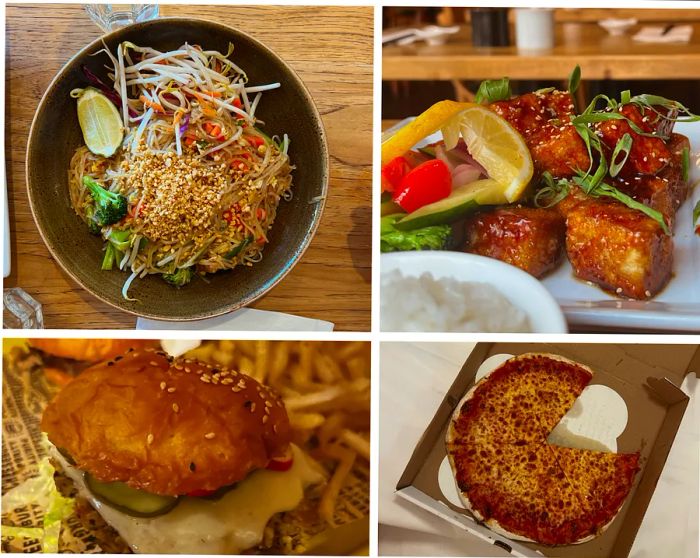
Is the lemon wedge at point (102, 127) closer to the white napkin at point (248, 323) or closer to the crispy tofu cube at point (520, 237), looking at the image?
the white napkin at point (248, 323)

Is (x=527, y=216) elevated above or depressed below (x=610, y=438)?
above

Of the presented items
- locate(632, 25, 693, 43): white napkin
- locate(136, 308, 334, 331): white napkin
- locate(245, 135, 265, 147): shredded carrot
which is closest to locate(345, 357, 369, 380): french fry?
locate(136, 308, 334, 331): white napkin

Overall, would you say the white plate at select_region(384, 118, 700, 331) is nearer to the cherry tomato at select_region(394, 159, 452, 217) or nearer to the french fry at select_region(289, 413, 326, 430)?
the cherry tomato at select_region(394, 159, 452, 217)

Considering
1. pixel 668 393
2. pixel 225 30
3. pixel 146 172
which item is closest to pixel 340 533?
pixel 668 393

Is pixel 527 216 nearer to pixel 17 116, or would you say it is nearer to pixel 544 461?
pixel 544 461

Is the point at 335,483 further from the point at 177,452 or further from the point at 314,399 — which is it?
the point at 177,452

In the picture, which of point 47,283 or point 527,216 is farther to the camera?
point 47,283
